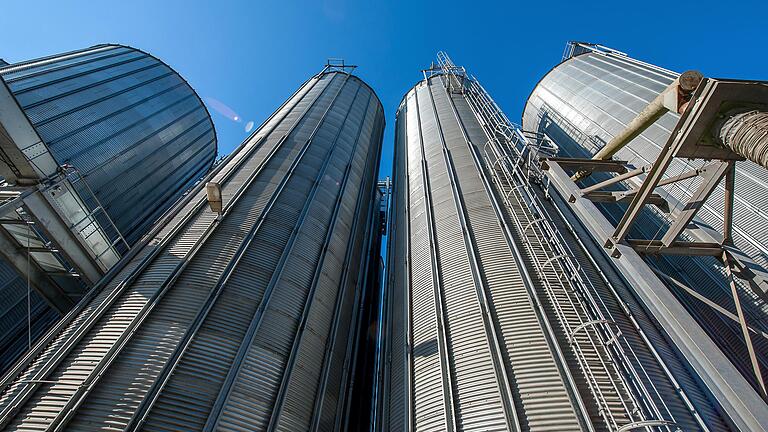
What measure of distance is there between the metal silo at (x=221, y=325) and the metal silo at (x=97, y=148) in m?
2.94

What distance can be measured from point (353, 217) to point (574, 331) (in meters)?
14.8

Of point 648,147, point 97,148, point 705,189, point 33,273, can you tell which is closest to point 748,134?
point 705,189

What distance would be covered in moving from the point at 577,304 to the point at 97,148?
2630 centimetres

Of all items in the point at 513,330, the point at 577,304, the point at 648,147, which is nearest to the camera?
the point at 513,330

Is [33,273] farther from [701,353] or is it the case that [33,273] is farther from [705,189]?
[705,189]

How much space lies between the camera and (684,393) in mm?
10078

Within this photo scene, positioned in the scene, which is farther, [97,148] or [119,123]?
[119,123]

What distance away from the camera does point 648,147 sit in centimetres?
2102

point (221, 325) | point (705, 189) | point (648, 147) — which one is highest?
point (648, 147)

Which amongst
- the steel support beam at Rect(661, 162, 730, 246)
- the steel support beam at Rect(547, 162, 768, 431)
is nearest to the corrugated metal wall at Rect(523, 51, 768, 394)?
the steel support beam at Rect(661, 162, 730, 246)

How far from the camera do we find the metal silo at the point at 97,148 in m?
15.0

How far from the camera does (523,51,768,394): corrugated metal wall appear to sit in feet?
47.4

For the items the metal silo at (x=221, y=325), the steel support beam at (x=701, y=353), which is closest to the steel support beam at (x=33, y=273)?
the metal silo at (x=221, y=325)

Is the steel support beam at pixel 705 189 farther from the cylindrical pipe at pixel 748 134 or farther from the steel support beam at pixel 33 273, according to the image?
the steel support beam at pixel 33 273
